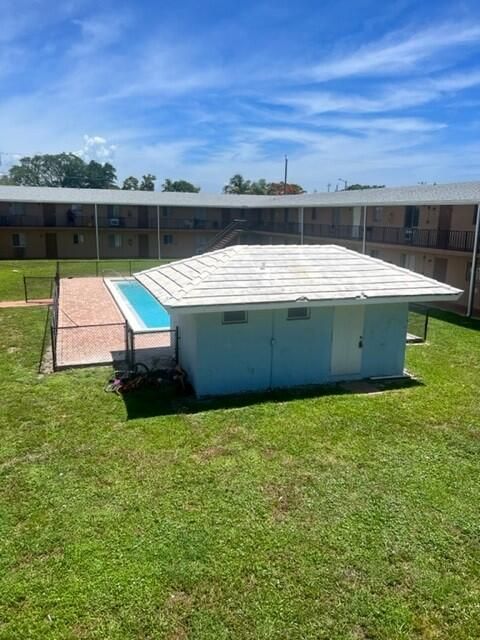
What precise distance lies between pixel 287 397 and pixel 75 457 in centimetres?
472

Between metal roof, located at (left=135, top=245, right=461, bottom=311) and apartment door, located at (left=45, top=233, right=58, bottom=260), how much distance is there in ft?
98.9

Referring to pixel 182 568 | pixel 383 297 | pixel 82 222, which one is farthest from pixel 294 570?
pixel 82 222

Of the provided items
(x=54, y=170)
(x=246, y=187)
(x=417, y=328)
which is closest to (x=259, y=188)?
(x=246, y=187)

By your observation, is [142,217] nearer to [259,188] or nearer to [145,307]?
[145,307]

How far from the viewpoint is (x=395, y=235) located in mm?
28812

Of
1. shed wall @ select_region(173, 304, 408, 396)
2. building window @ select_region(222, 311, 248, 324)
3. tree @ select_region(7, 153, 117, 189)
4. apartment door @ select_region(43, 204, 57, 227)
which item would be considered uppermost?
tree @ select_region(7, 153, 117, 189)

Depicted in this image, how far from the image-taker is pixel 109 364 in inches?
525

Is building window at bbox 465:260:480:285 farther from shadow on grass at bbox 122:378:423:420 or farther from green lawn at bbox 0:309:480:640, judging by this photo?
green lawn at bbox 0:309:480:640

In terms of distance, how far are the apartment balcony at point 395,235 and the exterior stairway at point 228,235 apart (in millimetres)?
3212

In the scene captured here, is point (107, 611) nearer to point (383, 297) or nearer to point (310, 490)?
point (310, 490)

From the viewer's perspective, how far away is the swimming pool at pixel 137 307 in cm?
1938

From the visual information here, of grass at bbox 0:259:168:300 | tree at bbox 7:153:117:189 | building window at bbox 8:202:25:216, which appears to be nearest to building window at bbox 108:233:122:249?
grass at bbox 0:259:168:300

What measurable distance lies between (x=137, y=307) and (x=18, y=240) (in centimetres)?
2284

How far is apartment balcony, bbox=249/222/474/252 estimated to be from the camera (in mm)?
24203
